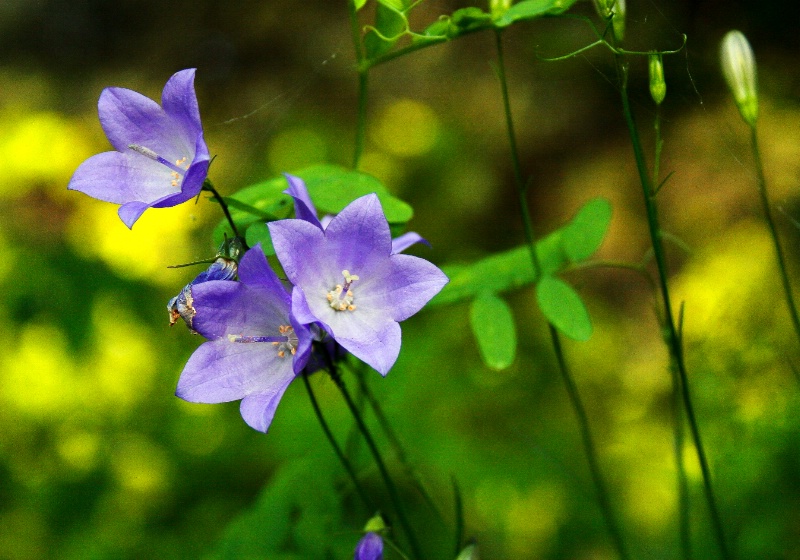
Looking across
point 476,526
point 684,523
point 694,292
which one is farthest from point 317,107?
point 684,523

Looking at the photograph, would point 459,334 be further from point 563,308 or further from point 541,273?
point 563,308

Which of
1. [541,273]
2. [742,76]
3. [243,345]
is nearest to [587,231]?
[541,273]

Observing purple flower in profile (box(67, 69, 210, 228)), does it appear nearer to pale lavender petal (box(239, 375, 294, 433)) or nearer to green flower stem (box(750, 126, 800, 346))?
pale lavender petal (box(239, 375, 294, 433))

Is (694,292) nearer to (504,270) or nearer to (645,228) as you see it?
(645,228)

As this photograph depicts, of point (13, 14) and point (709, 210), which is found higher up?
point (13, 14)

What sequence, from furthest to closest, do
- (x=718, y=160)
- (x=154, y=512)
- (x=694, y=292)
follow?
(x=718, y=160)
(x=694, y=292)
(x=154, y=512)

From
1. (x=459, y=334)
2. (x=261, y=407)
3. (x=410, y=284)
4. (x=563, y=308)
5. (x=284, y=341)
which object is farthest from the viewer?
(x=459, y=334)

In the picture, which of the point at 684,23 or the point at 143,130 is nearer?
the point at 143,130
